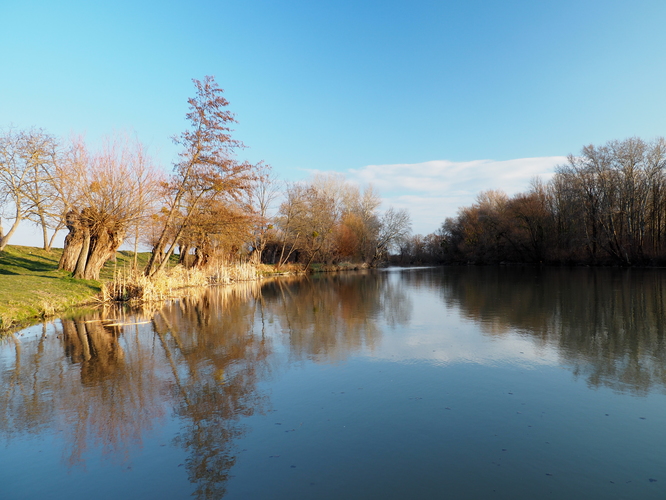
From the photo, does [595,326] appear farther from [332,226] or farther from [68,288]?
[332,226]

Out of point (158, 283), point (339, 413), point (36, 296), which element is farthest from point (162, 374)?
point (158, 283)

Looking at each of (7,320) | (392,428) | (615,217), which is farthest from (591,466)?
(615,217)

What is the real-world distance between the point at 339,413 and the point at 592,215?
137 ft

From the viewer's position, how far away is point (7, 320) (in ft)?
30.7

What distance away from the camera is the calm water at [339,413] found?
3.02 metres

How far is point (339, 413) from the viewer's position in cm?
430

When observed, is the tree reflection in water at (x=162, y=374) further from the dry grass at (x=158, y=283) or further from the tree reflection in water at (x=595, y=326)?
the dry grass at (x=158, y=283)

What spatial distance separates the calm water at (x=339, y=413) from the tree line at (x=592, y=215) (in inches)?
1286

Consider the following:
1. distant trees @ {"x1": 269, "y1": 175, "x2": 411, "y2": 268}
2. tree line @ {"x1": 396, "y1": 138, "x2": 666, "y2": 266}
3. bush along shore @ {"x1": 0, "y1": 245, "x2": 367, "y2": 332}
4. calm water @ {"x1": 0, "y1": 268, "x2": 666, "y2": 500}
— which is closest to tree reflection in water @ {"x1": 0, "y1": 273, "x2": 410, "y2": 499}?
calm water @ {"x1": 0, "y1": 268, "x2": 666, "y2": 500}

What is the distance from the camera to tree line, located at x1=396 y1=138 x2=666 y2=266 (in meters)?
33.7

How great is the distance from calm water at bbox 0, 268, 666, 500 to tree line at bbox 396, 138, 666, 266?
32667 mm

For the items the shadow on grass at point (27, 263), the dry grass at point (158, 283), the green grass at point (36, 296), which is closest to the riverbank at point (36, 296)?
the green grass at point (36, 296)

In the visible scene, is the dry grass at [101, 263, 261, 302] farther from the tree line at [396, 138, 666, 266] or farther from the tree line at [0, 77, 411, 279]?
the tree line at [396, 138, 666, 266]

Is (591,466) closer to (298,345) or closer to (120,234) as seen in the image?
(298,345)
